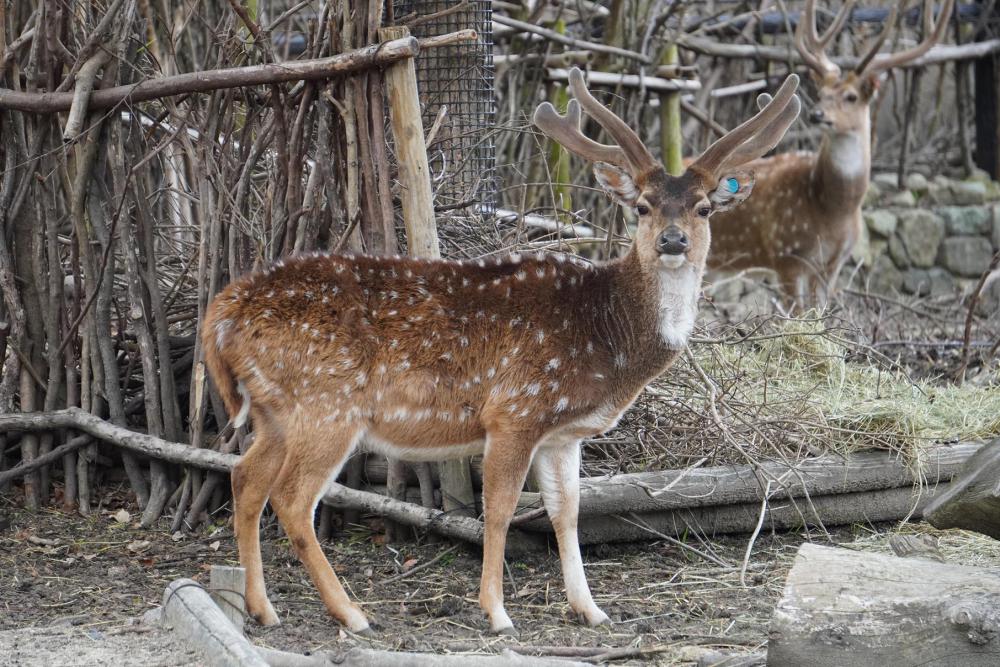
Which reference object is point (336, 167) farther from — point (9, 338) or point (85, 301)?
point (9, 338)

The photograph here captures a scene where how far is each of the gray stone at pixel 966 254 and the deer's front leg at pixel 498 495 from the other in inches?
350

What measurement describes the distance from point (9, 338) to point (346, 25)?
7.30ft

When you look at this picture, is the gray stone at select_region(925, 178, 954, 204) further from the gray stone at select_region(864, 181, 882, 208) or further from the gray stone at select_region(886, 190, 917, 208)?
the gray stone at select_region(864, 181, 882, 208)

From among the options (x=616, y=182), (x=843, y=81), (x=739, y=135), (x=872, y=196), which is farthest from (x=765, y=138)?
(x=872, y=196)

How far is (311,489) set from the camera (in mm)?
4582

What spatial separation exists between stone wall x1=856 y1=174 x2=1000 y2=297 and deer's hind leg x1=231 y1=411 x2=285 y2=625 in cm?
857

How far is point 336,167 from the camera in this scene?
5.57 metres

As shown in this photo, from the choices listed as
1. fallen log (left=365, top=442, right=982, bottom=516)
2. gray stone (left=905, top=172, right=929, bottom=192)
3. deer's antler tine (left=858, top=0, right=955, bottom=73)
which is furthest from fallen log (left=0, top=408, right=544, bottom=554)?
gray stone (left=905, top=172, right=929, bottom=192)

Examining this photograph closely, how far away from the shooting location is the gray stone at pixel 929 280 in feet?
40.3

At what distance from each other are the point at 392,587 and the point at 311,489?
798 millimetres

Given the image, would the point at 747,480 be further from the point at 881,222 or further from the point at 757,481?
the point at 881,222

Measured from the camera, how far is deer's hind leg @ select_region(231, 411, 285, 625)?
4.68m

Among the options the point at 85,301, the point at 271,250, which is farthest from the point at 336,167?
the point at 85,301

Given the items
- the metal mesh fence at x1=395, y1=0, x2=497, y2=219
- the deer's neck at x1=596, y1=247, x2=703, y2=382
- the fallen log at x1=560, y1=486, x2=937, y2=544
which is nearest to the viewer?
the deer's neck at x1=596, y1=247, x2=703, y2=382
